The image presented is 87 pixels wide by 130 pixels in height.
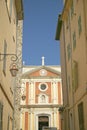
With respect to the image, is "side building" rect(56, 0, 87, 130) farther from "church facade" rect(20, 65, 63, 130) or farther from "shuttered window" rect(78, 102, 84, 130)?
"church facade" rect(20, 65, 63, 130)

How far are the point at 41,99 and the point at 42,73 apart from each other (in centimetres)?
478

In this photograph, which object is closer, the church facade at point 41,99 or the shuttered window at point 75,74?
the shuttered window at point 75,74

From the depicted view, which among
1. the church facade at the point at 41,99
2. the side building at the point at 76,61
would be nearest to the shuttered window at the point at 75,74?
the side building at the point at 76,61

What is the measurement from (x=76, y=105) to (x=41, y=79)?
33.5 meters

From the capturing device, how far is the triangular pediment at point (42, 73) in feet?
168

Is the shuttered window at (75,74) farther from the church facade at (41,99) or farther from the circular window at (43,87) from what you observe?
the circular window at (43,87)

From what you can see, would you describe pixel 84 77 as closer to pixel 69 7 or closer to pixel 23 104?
pixel 69 7

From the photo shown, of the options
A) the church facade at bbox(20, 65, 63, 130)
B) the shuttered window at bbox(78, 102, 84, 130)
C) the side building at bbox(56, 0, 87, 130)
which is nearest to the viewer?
the side building at bbox(56, 0, 87, 130)

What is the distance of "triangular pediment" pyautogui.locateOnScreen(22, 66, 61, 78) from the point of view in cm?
5125

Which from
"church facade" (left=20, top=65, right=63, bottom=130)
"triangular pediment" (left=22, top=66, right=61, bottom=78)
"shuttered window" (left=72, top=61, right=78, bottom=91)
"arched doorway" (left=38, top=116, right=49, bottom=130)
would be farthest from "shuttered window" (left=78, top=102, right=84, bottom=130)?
"triangular pediment" (left=22, top=66, right=61, bottom=78)

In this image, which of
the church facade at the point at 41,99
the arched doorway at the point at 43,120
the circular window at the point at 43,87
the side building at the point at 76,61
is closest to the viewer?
the side building at the point at 76,61

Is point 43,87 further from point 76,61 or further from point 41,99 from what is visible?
point 76,61

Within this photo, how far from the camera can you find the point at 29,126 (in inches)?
1861

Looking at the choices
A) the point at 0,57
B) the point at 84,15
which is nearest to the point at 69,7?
the point at 84,15
